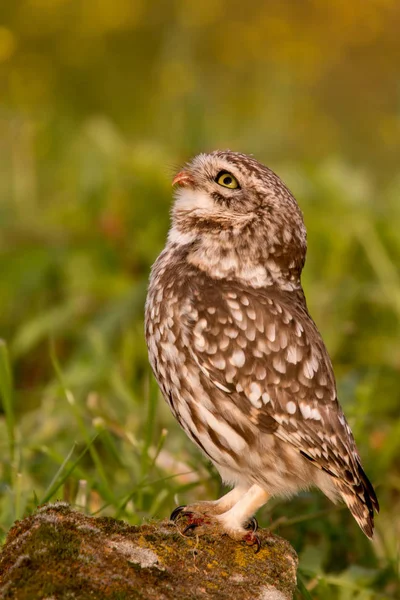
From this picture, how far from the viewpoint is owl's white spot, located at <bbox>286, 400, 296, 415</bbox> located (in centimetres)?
321

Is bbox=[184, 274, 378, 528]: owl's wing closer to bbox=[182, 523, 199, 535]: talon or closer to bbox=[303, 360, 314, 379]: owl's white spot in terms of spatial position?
bbox=[303, 360, 314, 379]: owl's white spot

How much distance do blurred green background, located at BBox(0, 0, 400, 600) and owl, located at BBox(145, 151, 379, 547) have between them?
305 millimetres

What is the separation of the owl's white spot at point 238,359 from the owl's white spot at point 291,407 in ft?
0.73

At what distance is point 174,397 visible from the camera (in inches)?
128

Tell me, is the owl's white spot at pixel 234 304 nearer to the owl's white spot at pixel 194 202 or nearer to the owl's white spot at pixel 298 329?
the owl's white spot at pixel 298 329

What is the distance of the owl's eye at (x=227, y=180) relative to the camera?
3439 millimetres

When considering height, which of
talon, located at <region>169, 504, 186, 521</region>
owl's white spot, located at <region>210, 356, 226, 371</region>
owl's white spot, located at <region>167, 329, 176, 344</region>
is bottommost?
talon, located at <region>169, 504, 186, 521</region>

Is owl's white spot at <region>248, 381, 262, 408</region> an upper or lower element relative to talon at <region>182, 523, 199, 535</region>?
upper

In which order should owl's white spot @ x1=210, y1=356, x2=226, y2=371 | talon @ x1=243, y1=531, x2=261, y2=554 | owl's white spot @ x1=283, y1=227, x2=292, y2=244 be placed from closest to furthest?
talon @ x1=243, y1=531, x2=261, y2=554 < owl's white spot @ x1=210, y1=356, x2=226, y2=371 < owl's white spot @ x1=283, y1=227, x2=292, y2=244

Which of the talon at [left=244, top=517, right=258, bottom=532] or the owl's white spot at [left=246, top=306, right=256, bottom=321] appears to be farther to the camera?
the owl's white spot at [left=246, top=306, right=256, bottom=321]

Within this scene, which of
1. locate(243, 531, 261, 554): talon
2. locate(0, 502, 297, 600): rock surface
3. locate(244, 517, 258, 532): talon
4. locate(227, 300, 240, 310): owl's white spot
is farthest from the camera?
locate(227, 300, 240, 310): owl's white spot

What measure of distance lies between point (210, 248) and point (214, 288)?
0.16 metres

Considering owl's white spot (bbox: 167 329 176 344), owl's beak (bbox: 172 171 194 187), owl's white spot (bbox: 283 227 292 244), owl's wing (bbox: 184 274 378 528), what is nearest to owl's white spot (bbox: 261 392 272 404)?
owl's wing (bbox: 184 274 378 528)

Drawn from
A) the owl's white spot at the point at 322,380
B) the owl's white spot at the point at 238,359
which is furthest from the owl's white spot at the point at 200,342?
the owl's white spot at the point at 322,380
